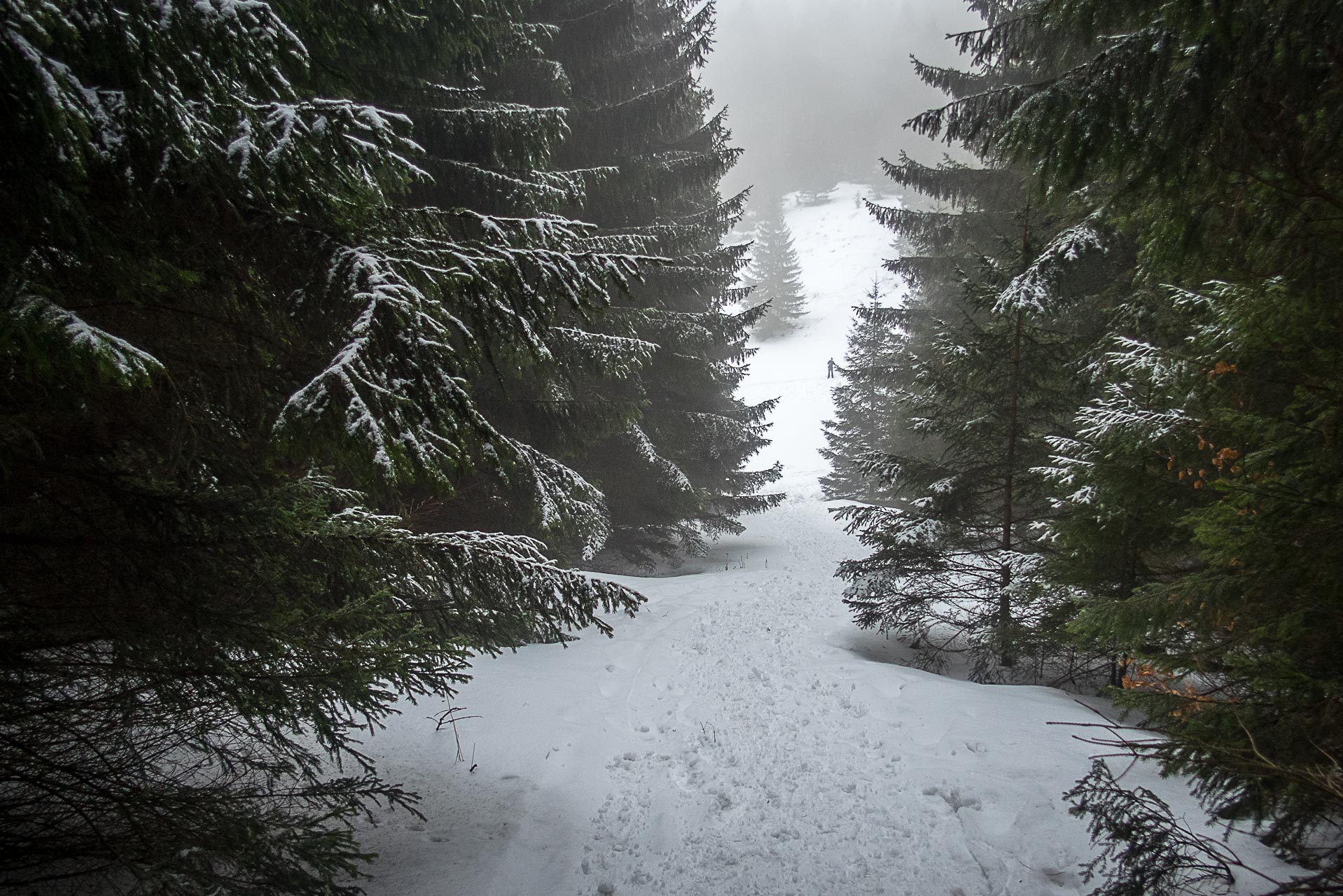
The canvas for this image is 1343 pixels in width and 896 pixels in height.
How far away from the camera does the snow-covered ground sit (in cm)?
393

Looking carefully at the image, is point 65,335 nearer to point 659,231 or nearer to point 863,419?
point 659,231

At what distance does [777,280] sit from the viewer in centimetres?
5816

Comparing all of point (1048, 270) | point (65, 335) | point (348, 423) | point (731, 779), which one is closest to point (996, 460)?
point (1048, 270)

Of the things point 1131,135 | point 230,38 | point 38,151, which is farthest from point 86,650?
point 1131,135

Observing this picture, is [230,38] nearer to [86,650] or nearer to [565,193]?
[86,650]

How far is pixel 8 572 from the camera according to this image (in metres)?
2.51

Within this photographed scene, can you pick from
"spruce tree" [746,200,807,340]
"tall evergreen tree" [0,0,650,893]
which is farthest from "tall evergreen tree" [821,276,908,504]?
"spruce tree" [746,200,807,340]

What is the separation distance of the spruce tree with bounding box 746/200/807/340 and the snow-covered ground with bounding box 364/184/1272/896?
51162 millimetres

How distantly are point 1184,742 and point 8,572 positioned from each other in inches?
215

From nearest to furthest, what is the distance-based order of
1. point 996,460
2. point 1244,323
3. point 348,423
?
point 348,423, point 1244,323, point 996,460

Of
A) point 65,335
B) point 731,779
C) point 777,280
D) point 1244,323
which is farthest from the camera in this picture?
point 777,280

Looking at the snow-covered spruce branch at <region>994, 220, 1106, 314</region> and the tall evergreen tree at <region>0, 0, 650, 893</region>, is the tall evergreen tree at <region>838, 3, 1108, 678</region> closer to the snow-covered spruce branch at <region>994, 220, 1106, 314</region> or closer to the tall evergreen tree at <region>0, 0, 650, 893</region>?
the snow-covered spruce branch at <region>994, 220, 1106, 314</region>

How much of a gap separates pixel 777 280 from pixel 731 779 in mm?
57790

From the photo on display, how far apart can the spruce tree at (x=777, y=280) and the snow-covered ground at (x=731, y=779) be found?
51.2 metres
